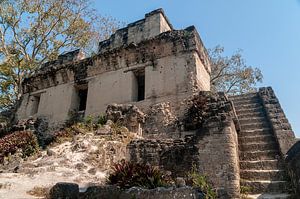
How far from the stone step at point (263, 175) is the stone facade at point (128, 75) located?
334 centimetres

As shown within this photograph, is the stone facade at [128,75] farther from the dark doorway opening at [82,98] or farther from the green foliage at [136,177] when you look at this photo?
the green foliage at [136,177]

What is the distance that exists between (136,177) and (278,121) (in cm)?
499

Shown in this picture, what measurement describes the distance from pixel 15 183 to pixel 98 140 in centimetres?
266

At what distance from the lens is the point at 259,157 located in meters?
7.01

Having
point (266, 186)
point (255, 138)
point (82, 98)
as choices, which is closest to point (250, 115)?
point (255, 138)

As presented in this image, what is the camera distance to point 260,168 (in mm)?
6570

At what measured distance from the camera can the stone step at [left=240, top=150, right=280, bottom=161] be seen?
6875mm

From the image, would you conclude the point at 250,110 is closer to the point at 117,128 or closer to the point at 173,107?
the point at 173,107

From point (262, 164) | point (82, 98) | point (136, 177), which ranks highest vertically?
point (82, 98)

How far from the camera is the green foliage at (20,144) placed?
918 cm

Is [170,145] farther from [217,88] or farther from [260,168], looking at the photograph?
[217,88]

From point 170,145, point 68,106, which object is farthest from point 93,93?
point 170,145

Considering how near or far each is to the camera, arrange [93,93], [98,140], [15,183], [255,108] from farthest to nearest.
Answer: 1. [93,93]
2. [255,108]
3. [98,140]
4. [15,183]

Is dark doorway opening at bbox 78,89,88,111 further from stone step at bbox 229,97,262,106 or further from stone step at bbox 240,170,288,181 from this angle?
stone step at bbox 240,170,288,181
